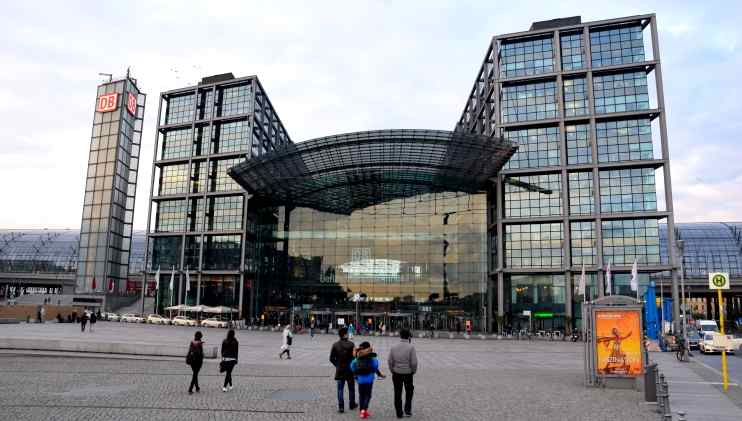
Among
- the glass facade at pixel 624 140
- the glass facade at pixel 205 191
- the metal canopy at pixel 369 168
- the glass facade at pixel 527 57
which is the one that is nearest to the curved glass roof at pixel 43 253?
the glass facade at pixel 205 191

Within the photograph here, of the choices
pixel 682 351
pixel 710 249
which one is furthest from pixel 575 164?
pixel 710 249

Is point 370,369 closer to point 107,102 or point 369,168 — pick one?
point 369,168

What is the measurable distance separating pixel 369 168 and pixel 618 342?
171ft

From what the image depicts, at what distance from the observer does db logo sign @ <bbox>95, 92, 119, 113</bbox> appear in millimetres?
86188

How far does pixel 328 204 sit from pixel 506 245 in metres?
23.7

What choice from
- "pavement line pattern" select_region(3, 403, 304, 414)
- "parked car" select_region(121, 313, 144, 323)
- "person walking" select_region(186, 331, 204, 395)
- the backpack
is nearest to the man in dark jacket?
the backpack

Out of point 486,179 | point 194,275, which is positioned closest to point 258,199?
point 194,275

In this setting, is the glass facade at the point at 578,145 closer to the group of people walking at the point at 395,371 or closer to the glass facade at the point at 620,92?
the glass facade at the point at 620,92

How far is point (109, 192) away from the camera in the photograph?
277 feet

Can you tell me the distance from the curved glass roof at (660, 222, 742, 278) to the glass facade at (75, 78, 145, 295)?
95.8 m

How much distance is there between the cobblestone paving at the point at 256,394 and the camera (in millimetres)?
11391

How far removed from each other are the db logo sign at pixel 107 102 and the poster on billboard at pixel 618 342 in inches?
3332

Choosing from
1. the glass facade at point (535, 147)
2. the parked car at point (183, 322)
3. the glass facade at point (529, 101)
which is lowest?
the parked car at point (183, 322)

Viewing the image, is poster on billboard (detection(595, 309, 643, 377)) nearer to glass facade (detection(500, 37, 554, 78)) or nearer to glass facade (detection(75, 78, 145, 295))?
glass facade (detection(500, 37, 554, 78))
